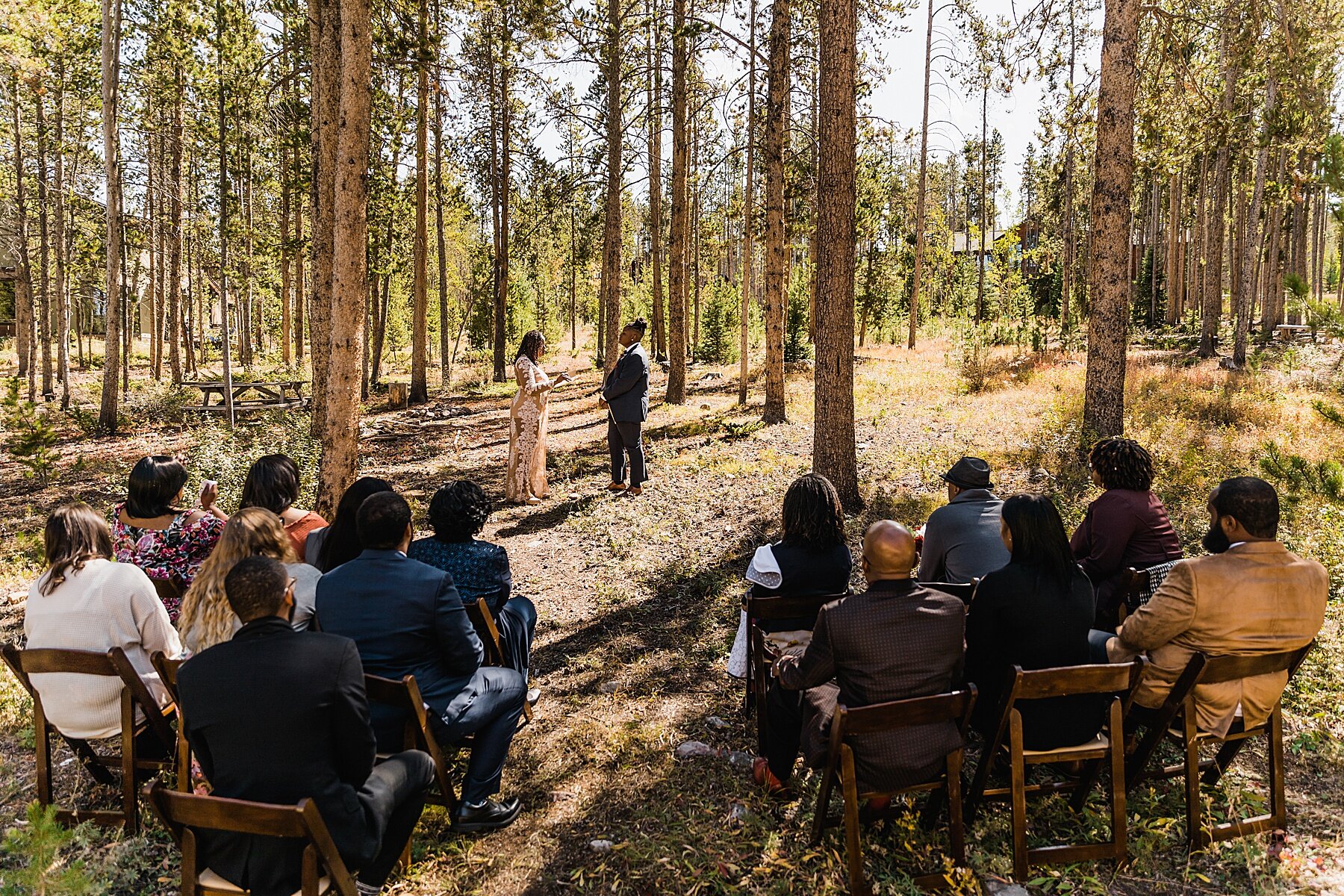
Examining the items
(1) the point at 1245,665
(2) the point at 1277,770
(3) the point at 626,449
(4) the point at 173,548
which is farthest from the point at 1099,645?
(3) the point at 626,449

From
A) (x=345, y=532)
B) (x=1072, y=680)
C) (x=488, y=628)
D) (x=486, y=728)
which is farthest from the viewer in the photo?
(x=345, y=532)

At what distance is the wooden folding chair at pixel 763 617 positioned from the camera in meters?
3.98

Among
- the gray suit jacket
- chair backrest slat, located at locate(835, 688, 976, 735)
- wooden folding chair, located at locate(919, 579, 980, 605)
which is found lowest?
chair backrest slat, located at locate(835, 688, 976, 735)

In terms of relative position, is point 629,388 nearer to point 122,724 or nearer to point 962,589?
point 962,589

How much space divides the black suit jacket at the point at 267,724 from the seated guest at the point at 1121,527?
400 centimetres

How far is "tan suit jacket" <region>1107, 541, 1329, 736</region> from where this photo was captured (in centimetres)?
345

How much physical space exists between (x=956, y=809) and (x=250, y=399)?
62.9ft

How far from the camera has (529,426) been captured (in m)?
9.60

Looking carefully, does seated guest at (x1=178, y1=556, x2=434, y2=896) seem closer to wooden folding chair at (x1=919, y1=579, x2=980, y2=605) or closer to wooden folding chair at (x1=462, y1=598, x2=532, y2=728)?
wooden folding chair at (x1=462, y1=598, x2=532, y2=728)

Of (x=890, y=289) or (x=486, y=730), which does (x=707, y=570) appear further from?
(x=890, y=289)

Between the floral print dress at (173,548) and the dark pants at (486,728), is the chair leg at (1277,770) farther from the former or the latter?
the floral print dress at (173,548)

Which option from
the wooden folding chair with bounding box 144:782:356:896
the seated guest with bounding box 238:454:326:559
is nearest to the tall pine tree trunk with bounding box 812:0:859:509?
the seated guest with bounding box 238:454:326:559

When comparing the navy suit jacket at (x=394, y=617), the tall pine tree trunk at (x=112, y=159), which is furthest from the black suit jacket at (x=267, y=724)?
the tall pine tree trunk at (x=112, y=159)

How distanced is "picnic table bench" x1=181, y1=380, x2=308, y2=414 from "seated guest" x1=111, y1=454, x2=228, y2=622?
39.3 feet
